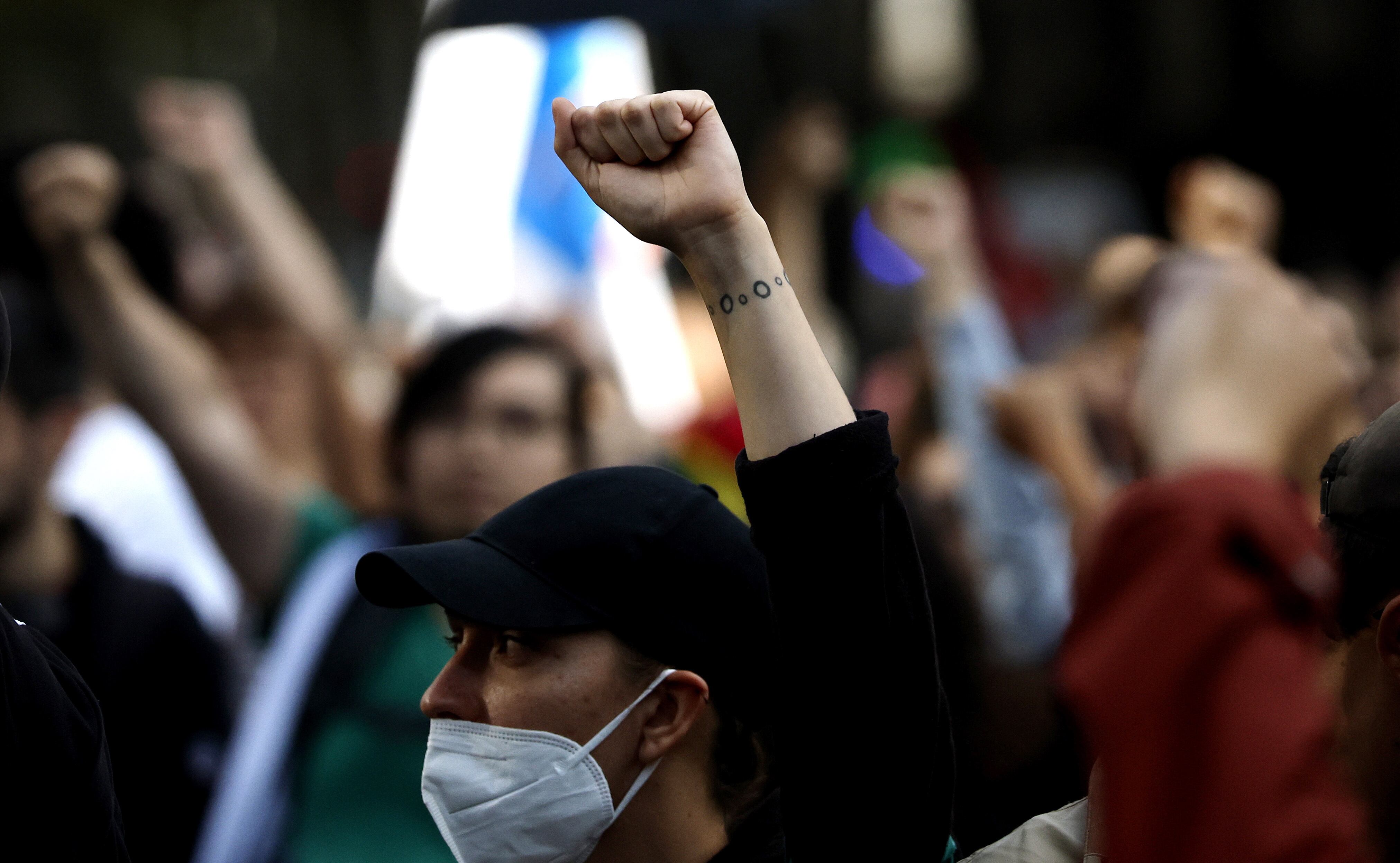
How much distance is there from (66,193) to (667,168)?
202 cm

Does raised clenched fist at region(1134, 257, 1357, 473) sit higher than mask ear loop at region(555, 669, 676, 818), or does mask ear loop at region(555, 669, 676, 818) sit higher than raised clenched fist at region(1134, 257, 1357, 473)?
raised clenched fist at region(1134, 257, 1357, 473)

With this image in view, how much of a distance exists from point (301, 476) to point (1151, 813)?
409 centimetres

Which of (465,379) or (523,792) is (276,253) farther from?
(523,792)

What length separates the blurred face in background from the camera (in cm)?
370

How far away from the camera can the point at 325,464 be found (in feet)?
16.6

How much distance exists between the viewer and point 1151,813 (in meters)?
1.16

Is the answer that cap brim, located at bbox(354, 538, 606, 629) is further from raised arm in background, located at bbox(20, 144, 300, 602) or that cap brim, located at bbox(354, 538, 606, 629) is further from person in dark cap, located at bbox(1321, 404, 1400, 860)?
raised arm in background, located at bbox(20, 144, 300, 602)

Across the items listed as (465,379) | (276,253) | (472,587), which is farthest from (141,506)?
(472,587)

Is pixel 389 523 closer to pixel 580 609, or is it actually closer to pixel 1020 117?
pixel 580 609

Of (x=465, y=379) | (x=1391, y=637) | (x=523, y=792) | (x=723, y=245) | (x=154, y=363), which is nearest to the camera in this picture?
(x=1391, y=637)

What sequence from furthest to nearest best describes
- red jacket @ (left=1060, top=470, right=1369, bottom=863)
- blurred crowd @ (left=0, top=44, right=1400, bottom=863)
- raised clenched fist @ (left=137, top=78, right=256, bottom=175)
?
1. raised clenched fist @ (left=137, top=78, right=256, bottom=175)
2. blurred crowd @ (left=0, top=44, right=1400, bottom=863)
3. red jacket @ (left=1060, top=470, right=1369, bottom=863)

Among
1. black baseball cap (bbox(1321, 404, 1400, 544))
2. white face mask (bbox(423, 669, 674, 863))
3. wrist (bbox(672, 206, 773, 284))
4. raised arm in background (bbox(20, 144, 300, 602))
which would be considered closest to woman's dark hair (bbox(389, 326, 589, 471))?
raised arm in background (bbox(20, 144, 300, 602))

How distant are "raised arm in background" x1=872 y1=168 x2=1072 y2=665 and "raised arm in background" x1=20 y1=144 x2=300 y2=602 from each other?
6.09 feet

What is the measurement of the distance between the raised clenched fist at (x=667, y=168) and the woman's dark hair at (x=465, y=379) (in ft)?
6.65
